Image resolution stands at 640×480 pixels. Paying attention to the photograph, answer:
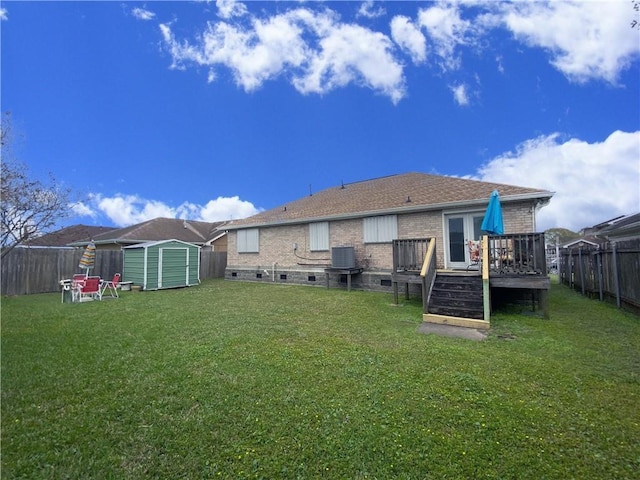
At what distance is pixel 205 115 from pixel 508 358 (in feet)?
54.5

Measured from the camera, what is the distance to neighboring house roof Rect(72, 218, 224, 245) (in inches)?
773

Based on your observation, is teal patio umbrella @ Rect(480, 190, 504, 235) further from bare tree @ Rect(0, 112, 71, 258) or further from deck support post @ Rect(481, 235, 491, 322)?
bare tree @ Rect(0, 112, 71, 258)

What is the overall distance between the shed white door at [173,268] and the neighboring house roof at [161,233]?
16.1 ft

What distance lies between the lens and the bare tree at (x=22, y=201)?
746 cm

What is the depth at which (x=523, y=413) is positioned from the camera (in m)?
2.84

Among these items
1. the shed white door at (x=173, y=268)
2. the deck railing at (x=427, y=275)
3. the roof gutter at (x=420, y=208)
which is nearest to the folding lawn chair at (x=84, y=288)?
the shed white door at (x=173, y=268)

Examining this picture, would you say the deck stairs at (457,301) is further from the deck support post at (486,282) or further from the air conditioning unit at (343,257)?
the air conditioning unit at (343,257)

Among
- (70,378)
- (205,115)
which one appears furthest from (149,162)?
(70,378)

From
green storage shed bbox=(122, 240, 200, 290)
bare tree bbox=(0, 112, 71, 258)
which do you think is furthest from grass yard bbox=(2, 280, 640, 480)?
green storage shed bbox=(122, 240, 200, 290)

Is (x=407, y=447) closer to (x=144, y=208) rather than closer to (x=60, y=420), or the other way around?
(x=60, y=420)

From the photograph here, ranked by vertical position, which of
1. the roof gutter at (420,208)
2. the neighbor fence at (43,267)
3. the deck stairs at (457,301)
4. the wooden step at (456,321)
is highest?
the roof gutter at (420,208)

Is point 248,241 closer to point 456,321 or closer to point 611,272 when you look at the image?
point 456,321

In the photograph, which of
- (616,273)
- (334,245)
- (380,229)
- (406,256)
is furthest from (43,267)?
(616,273)

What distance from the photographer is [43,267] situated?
39.3 feet
